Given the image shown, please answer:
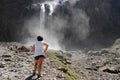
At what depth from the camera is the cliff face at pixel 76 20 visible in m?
55.9

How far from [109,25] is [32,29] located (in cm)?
1198

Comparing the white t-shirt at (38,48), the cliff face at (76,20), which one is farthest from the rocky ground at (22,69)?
the cliff face at (76,20)

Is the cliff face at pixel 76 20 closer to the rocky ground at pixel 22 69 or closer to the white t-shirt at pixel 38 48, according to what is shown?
the rocky ground at pixel 22 69

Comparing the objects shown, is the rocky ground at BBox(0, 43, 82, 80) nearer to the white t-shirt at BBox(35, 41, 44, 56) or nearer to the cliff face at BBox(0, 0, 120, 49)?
the white t-shirt at BBox(35, 41, 44, 56)

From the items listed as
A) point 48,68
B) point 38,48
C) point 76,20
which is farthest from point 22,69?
point 76,20

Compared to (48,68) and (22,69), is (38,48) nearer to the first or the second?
(22,69)

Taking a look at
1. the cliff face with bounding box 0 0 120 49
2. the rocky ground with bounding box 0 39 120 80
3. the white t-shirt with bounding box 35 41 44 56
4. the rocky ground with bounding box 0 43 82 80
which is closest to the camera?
the white t-shirt with bounding box 35 41 44 56

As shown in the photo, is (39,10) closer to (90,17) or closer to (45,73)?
(90,17)

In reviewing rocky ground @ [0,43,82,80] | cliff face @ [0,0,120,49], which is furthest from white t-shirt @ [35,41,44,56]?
cliff face @ [0,0,120,49]

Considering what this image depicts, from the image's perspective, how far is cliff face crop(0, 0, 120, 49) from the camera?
5591cm

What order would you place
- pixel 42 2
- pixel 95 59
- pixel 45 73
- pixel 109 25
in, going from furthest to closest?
pixel 42 2, pixel 109 25, pixel 95 59, pixel 45 73

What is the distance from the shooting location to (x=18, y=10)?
187ft

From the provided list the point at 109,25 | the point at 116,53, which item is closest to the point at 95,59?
the point at 116,53

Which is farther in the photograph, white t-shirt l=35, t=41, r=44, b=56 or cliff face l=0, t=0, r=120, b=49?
cliff face l=0, t=0, r=120, b=49
